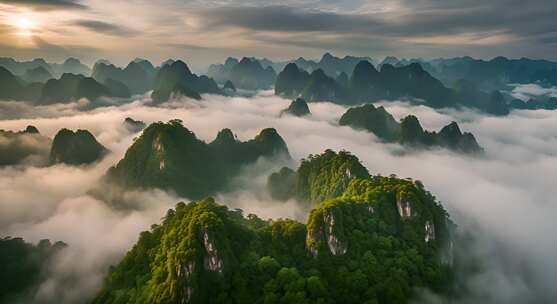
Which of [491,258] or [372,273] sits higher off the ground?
[372,273]

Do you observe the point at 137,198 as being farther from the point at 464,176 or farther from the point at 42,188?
the point at 464,176

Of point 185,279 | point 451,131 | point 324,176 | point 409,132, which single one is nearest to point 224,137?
point 324,176

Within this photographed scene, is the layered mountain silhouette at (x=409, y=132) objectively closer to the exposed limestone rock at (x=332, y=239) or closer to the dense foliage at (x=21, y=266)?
the exposed limestone rock at (x=332, y=239)

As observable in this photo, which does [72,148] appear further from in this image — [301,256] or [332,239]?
[332,239]

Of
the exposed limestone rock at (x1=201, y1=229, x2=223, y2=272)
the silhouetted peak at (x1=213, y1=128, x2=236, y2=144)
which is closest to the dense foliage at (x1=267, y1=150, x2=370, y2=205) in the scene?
the exposed limestone rock at (x1=201, y1=229, x2=223, y2=272)

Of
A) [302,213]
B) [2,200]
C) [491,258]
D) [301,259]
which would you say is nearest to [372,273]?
[301,259]
